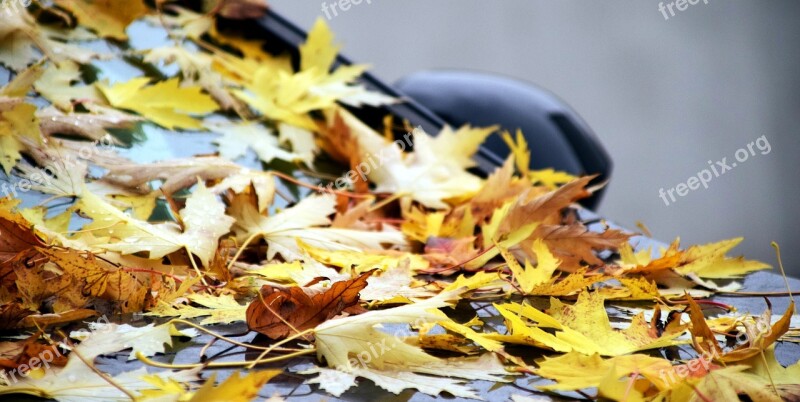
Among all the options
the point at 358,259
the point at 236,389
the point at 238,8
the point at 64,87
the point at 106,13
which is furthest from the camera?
the point at 238,8

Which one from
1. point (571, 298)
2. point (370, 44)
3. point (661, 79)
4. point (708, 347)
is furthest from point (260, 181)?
point (661, 79)

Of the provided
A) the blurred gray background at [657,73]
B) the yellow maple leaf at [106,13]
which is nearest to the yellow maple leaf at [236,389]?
the yellow maple leaf at [106,13]

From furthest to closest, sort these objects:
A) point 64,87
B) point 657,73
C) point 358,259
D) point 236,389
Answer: point 657,73 < point 64,87 < point 358,259 < point 236,389

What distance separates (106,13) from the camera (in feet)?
2.65

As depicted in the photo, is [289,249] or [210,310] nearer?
[210,310]

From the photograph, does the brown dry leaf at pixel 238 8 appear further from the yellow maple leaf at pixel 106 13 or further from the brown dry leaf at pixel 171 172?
the brown dry leaf at pixel 171 172

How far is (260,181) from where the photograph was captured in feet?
2.20

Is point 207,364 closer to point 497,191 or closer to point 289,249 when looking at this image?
point 289,249

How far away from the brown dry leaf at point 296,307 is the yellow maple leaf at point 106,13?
0.50 metres

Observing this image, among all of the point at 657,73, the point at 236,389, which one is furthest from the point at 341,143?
the point at 657,73

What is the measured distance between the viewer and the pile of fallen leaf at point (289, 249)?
40cm

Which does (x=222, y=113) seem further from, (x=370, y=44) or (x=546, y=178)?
(x=370, y=44)

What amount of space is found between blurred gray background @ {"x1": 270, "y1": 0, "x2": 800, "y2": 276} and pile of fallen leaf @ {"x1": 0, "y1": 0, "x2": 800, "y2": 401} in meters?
2.08

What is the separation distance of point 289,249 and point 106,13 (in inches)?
16.1
